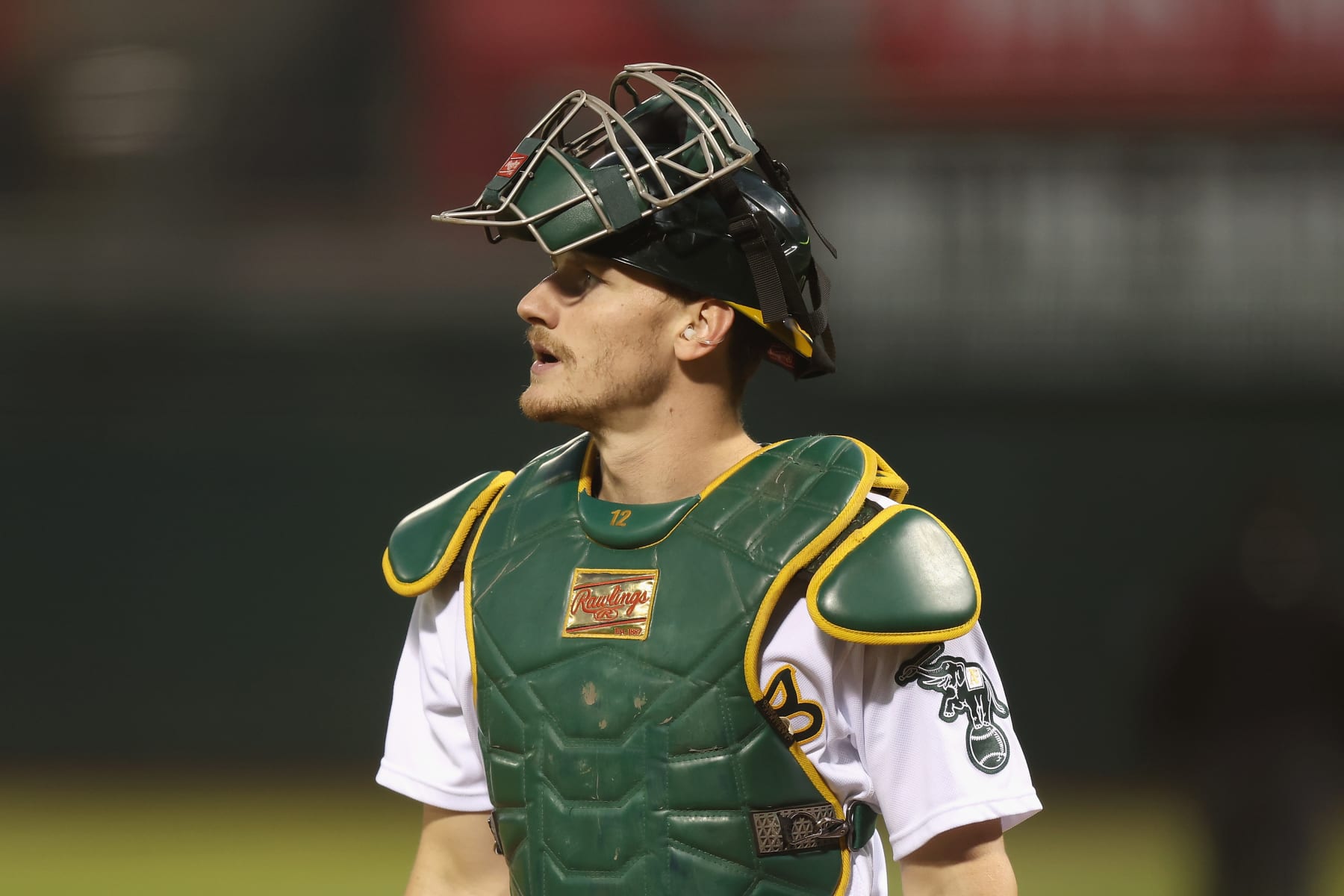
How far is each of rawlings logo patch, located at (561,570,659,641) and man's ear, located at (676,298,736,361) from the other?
227 mm

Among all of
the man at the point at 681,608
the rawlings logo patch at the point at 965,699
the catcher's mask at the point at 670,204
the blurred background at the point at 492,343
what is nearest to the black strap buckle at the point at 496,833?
the man at the point at 681,608

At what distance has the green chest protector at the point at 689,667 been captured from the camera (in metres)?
1.39

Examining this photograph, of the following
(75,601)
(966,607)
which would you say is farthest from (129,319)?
(966,607)

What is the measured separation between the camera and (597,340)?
1.50 metres

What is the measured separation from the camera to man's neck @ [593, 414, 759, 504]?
1536mm

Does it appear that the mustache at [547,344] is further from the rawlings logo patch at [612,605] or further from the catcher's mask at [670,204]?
the rawlings logo patch at [612,605]

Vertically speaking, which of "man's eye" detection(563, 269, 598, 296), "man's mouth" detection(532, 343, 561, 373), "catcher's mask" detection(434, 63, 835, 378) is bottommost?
"man's mouth" detection(532, 343, 561, 373)

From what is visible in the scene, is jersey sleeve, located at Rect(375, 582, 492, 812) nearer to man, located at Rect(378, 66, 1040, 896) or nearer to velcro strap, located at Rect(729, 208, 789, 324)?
man, located at Rect(378, 66, 1040, 896)

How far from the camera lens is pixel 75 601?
4.84 meters

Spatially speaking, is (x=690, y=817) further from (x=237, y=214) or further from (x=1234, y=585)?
(x=237, y=214)

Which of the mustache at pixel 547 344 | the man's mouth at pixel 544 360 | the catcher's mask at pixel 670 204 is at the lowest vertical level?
the man's mouth at pixel 544 360

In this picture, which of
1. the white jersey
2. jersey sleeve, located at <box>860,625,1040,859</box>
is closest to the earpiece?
the white jersey

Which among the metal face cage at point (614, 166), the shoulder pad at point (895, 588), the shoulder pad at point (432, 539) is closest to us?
the shoulder pad at point (895, 588)

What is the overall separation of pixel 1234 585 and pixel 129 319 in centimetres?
343
